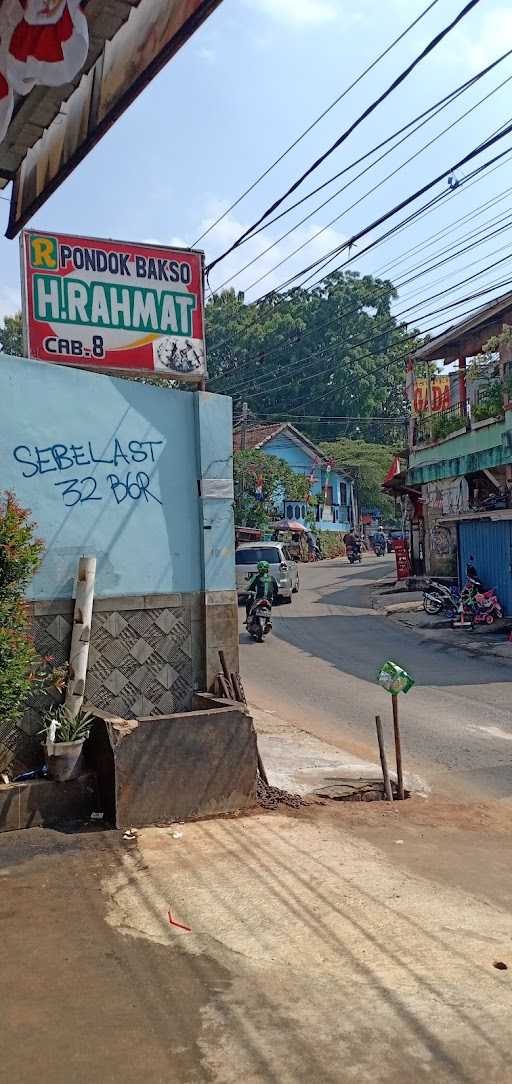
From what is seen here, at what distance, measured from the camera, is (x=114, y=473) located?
6.96 metres

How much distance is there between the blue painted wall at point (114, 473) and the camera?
6543mm

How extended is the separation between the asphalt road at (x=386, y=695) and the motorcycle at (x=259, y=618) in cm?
26

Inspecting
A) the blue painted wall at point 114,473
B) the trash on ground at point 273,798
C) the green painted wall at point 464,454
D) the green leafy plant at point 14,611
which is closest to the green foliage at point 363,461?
the green painted wall at point 464,454

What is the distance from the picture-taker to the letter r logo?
6863 millimetres

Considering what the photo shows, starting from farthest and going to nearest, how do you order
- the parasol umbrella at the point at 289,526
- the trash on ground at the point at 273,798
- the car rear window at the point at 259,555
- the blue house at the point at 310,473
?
the blue house at the point at 310,473, the parasol umbrella at the point at 289,526, the car rear window at the point at 259,555, the trash on ground at the point at 273,798

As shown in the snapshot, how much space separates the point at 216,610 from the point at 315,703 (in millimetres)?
5077

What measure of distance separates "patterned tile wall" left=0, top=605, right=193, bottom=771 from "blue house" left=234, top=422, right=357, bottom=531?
36.8 meters

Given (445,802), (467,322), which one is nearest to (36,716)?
(445,802)

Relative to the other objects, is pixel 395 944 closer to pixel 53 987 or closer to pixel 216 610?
pixel 53 987

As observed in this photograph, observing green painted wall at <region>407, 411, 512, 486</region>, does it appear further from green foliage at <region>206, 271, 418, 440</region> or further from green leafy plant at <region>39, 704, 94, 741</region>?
green foliage at <region>206, 271, 418, 440</region>

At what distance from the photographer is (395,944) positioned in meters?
4.41

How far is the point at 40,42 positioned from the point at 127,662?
432 centimetres

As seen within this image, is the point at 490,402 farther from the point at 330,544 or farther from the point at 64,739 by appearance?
the point at 330,544

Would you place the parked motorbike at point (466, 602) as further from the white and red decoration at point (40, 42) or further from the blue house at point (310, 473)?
the blue house at point (310, 473)
